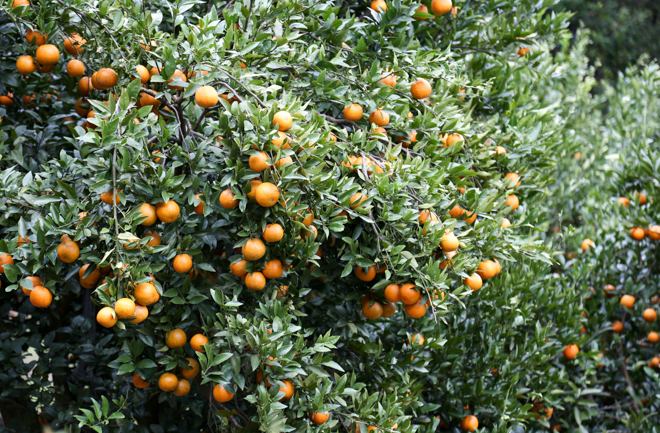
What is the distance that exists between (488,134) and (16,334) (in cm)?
248

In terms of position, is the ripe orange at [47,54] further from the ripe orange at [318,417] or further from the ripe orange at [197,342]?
the ripe orange at [318,417]

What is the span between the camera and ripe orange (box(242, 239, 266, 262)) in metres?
1.76

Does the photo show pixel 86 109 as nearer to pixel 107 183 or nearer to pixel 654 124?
pixel 107 183

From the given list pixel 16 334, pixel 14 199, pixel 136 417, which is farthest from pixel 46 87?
pixel 136 417

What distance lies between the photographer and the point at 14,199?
74.8 inches

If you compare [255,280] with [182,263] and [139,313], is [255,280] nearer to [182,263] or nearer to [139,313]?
[182,263]

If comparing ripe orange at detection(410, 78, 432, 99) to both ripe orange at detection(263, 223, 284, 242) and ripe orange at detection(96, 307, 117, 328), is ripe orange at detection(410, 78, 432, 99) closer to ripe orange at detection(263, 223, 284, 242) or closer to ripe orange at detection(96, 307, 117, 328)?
ripe orange at detection(263, 223, 284, 242)

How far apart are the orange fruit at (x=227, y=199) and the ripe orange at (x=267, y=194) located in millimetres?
82

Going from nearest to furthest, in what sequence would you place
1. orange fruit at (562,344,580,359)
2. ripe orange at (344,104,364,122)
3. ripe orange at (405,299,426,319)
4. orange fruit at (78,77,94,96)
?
ripe orange at (405,299,426,319) → ripe orange at (344,104,364,122) → orange fruit at (78,77,94,96) → orange fruit at (562,344,580,359)

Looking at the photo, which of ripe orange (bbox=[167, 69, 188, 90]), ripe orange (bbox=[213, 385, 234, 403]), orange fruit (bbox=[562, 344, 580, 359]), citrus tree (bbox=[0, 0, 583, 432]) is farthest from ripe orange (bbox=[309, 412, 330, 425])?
orange fruit (bbox=[562, 344, 580, 359])

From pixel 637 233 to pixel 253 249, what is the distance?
275 centimetres

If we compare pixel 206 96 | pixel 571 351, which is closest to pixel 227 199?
pixel 206 96

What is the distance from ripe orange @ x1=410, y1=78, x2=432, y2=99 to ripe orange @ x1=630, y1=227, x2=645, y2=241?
2047 millimetres

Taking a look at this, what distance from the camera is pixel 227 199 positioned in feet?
5.67
